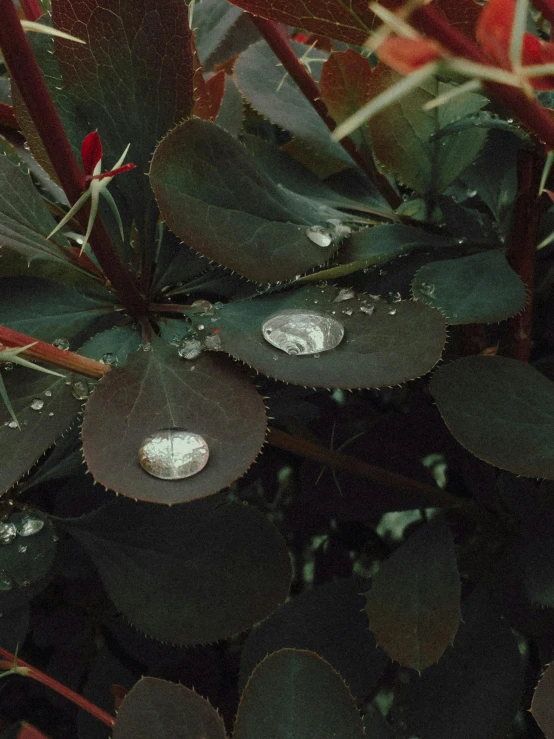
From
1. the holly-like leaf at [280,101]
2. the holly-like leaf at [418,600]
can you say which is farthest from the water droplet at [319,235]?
the holly-like leaf at [418,600]

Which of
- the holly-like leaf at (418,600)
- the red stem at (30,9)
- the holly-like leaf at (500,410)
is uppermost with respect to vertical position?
the red stem at (30,9)

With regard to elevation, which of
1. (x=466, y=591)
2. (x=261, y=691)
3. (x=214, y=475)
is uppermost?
(x=214, y=475)

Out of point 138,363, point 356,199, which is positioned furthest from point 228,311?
point 356,199

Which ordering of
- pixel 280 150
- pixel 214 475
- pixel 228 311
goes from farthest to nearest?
pixel 280 150, pixel 228 311, pixel 214 475

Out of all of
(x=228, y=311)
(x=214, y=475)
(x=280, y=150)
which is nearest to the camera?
(x=214, y=475)

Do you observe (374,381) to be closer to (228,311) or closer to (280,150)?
(228,311)

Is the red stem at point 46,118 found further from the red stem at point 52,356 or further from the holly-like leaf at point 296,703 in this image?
the holly-like leaf at point 296,703

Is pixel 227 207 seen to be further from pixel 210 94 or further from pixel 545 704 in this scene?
pixel 545 704
